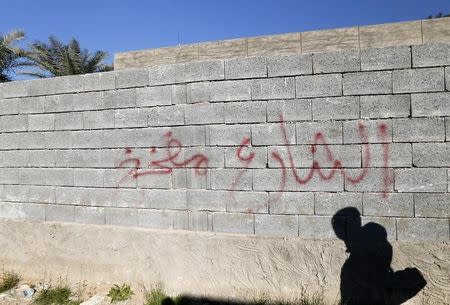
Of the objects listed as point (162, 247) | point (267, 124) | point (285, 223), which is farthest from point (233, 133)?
point (162, 247)

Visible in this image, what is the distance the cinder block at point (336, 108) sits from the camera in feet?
10.6

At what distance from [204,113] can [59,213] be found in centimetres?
203

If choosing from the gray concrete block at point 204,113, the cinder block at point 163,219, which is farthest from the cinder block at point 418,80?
the cinder block at point 163,219

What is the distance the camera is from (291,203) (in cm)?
341

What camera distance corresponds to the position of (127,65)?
5180mm

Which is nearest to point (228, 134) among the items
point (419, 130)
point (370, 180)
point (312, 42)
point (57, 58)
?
point (370, 180)

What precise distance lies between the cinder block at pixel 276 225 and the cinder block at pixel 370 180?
1.85ft

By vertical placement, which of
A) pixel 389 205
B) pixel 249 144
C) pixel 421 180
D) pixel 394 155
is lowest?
pixel 389 205

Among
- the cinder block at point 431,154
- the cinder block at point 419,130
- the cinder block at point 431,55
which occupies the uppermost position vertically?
the cinder block at point 431,55

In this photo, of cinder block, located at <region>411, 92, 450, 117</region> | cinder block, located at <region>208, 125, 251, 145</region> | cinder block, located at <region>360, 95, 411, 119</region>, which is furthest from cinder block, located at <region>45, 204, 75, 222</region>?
cinder block, located at <region>411, 92, 450, 117</region>

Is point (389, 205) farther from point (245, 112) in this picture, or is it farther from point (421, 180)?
point (245, 112)

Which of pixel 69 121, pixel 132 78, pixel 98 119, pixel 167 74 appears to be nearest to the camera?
pixel 167 74

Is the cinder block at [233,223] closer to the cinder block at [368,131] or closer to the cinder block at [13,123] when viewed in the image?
the cinder block at [368,131]

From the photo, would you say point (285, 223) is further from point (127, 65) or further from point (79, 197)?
point (127, 65)
